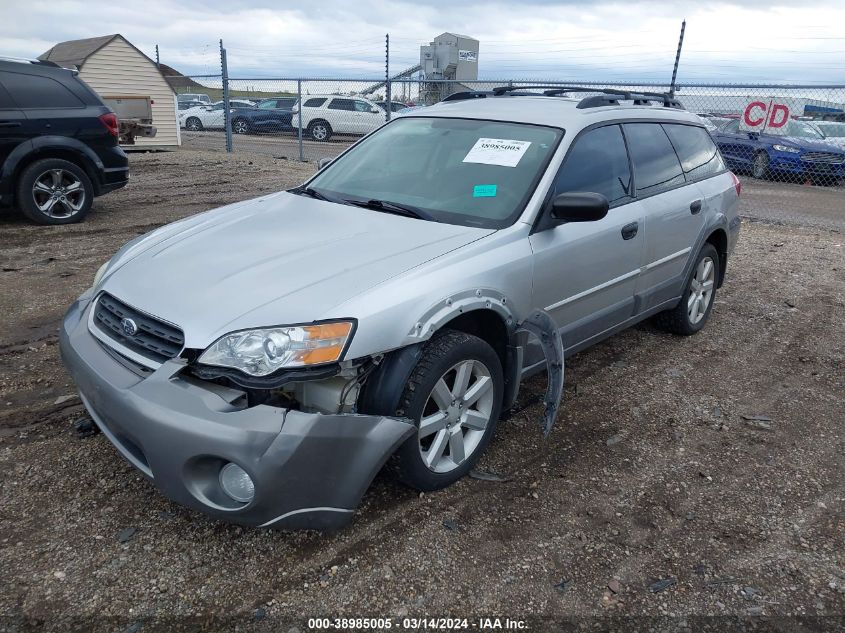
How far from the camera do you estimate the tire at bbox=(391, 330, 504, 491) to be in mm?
2613

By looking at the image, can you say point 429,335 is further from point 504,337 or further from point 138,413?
point 138,413

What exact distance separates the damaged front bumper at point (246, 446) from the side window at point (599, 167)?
1718 mm

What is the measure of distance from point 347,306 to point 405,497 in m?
1.01

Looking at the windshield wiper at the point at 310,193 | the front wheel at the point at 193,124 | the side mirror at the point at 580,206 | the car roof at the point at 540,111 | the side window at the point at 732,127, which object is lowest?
the front wheel at the point at 193,124

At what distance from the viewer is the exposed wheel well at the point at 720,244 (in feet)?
16.3

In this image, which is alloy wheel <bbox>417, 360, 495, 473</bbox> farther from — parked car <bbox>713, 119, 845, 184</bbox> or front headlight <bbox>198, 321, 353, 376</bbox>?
parked car <bbox>713, 119, 845, 184</bbox>

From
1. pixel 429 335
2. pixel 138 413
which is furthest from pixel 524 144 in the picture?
pixel 138 413

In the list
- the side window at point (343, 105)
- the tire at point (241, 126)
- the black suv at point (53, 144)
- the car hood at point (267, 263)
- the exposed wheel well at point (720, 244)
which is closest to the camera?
the car hood at point (267, 263)

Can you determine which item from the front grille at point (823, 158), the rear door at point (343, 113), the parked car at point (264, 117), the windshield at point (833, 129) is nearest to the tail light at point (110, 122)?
the front grille at point (823, 158)

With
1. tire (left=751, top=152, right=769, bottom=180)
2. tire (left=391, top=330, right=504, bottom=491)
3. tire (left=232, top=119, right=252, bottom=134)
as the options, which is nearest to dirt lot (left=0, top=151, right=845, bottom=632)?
tire (left=391, top=330, right=504, bottom=491)

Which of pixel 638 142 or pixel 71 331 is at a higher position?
pixel 638 142

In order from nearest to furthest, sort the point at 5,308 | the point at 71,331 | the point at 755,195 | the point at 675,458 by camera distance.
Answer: the point at 71,331 → the point at 675,458 → the point at 5,308 → the point at 755,195

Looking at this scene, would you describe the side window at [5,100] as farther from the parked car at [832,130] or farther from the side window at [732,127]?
the parked car at [832,130]

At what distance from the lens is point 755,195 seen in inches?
493
